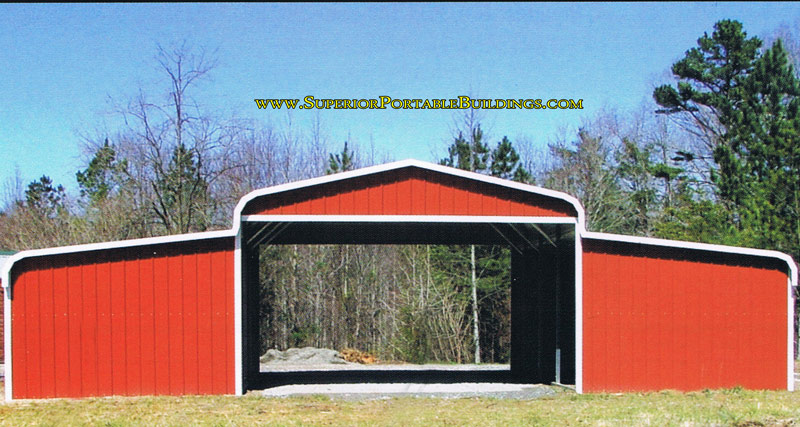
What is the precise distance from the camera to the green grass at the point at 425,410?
10820 millimetres

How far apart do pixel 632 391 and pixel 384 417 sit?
4.68 m

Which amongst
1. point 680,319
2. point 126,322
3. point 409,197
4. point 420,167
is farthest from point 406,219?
point 680,319

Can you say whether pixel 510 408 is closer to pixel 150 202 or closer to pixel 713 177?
pixel 713 177

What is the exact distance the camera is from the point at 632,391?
1366cm

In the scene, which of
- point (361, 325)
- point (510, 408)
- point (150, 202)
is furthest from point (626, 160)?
point (510, 408)

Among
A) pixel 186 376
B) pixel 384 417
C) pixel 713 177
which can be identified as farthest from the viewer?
pixel 713 177

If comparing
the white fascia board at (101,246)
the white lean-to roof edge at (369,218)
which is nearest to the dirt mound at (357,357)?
the white lean-to roof edge at (369,218)

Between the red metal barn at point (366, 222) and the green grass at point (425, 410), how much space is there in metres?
0.47

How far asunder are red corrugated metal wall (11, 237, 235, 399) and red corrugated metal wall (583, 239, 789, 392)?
6.12 metres

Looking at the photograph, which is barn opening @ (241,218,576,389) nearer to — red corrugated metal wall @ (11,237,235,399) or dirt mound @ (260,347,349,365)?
red corrugated metal wall @ (11,237,235,399)

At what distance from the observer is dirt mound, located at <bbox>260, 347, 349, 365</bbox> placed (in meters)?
23.3

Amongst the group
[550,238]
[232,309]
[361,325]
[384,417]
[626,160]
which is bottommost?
[361,325]

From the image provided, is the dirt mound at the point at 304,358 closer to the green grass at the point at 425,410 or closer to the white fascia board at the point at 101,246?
the green grass at the point at 425,410

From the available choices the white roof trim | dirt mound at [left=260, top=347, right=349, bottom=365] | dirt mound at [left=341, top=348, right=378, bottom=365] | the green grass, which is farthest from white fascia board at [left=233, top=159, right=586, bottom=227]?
dirt mound at [left=341, top=348, right=378, bottom=365]
